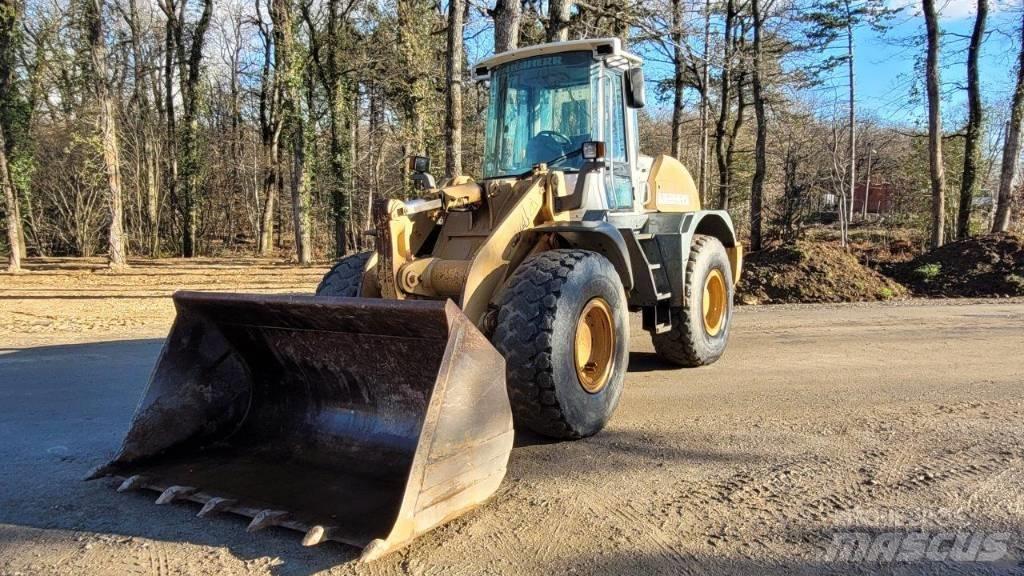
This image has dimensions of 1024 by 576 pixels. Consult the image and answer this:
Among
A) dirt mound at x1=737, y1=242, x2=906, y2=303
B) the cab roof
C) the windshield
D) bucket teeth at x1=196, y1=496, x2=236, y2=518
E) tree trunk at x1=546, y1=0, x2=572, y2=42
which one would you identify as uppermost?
tree trunk at x1=546, y1=0, x2=572, y2=42

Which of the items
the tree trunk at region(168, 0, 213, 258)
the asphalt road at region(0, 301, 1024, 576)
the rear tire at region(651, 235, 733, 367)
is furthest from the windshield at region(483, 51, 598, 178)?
the tree trunk at region(168, 0, 213, 258)

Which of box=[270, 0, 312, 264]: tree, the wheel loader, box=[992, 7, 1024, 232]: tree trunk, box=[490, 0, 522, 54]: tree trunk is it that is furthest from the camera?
box=[270, 0, 312, 264]: tree

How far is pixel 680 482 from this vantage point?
385 cm

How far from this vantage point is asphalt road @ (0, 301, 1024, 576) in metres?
3.02

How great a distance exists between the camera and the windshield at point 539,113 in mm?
5801

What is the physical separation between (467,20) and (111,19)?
15.3 meters

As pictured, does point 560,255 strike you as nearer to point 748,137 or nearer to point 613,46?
point 613,46

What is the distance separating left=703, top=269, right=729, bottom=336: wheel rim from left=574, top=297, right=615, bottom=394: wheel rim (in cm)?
281

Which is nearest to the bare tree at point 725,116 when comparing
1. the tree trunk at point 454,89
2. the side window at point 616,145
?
the tree trunk at point 454,89

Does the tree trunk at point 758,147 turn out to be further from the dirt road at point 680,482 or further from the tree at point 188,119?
the tree at point 188,119

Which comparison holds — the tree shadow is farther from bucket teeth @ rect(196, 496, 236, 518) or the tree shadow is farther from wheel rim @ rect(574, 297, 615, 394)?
bucket teeth @ rect(196, 496, 236, 518)

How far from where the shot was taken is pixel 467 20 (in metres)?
18.5

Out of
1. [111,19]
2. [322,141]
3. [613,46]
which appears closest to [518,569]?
[613,46]

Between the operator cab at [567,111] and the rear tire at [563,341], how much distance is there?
1119 millimetres
